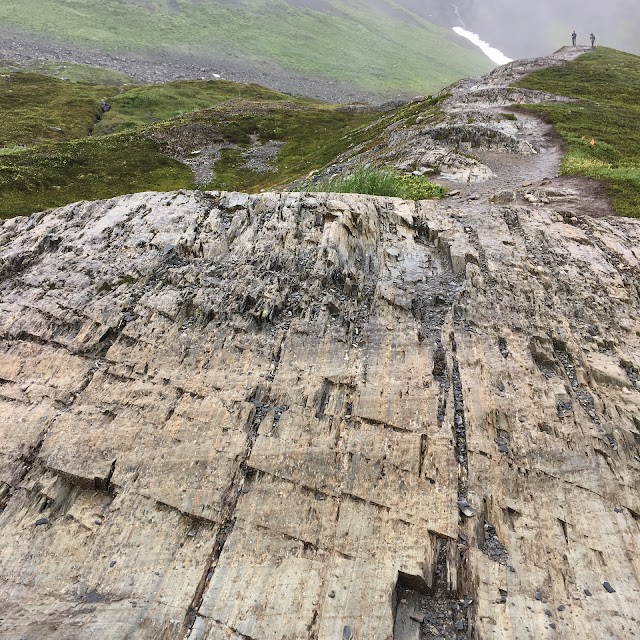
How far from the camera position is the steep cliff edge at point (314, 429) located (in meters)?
10.2

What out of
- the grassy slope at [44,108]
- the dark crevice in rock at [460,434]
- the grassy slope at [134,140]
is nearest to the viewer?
the dark crevice in rock at [460,434]

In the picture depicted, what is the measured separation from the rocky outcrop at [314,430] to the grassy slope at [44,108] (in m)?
79.1

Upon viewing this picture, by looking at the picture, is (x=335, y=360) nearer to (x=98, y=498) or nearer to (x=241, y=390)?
(x=241, y=390)

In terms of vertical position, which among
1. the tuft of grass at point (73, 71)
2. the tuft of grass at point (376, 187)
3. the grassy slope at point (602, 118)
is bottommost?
the tuft of grass at point (73, 71)

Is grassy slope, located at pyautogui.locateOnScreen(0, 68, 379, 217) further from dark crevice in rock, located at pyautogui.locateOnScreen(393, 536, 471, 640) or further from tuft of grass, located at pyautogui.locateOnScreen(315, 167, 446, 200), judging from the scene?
Answer: dark crevice in rock, located at pyautogui.locateOnScreen(393, 536, 471, 640)

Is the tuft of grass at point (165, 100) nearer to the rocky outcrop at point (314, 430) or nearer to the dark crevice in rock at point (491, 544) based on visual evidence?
the rocky outcrop at point (314, 430)

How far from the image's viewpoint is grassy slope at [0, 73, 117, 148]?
8381cm

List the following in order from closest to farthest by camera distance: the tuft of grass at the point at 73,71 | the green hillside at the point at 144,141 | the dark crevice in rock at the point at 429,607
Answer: the dark crevice in rock at the point at 429,607
the green hillside at the point at 144,141
the tuft of grass at the point at 73,71

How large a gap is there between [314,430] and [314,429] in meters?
0.03

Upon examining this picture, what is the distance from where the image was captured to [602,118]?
57.2 meters

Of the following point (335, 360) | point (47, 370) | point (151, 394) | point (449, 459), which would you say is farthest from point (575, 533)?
point (47, 370)

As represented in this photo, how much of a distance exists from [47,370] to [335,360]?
954 centimetres

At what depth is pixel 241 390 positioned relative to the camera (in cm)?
1382

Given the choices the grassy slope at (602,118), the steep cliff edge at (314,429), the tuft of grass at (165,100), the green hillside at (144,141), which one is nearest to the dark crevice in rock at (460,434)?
the steep cliff edge at (314,429)
